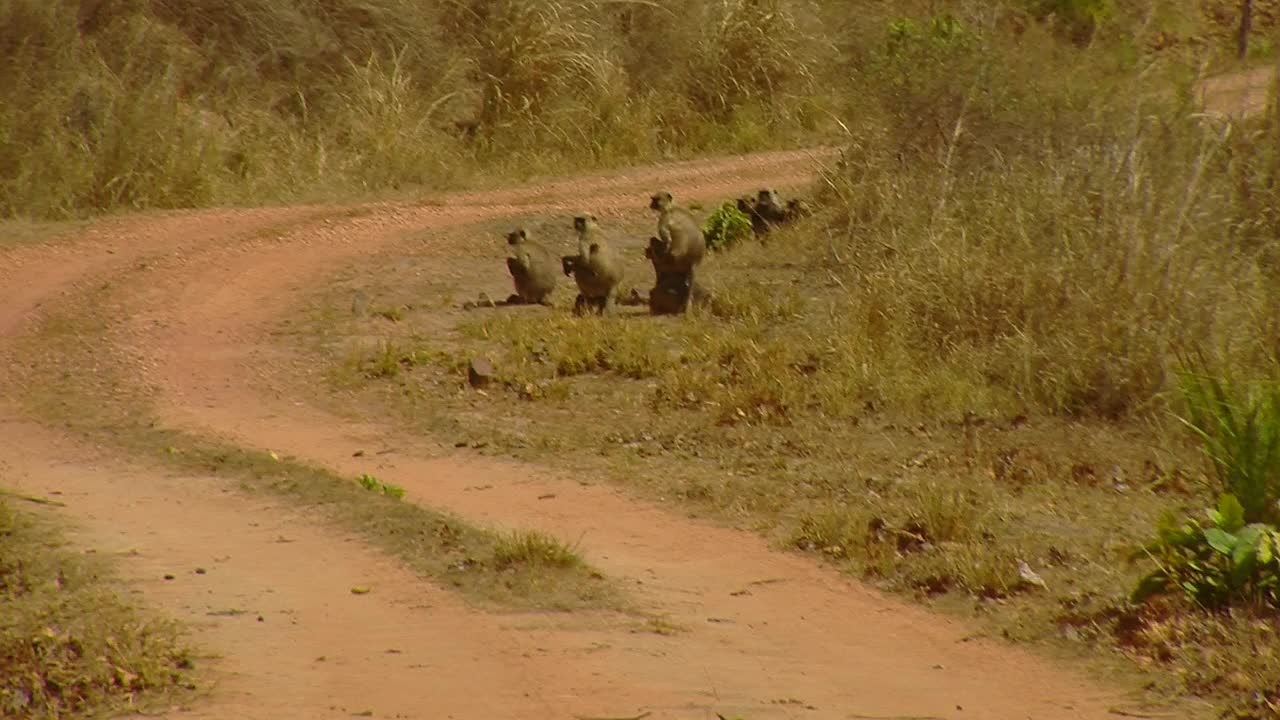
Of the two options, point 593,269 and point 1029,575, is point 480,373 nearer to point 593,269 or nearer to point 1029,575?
point 593,269

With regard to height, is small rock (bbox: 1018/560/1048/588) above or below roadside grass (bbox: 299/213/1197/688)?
above

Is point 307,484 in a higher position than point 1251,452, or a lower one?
lower

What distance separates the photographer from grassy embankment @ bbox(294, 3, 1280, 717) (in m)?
7.54

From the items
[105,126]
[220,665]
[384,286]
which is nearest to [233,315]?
[384,286]

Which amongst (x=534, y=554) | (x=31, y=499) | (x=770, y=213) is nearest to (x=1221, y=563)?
(x=534, y=554)

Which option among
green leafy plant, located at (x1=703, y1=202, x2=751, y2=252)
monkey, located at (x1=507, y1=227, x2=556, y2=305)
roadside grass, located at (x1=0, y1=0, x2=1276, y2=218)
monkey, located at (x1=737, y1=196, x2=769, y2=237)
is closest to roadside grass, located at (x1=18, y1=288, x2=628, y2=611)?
monkey, located at (x1=507, y1=227, x2=556, y2=305)

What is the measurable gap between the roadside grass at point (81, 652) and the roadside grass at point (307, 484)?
1.24m

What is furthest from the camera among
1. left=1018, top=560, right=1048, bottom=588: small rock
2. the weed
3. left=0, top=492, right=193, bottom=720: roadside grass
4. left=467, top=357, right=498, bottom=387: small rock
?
left=467, top=357, right=498, bottom=387: small rock

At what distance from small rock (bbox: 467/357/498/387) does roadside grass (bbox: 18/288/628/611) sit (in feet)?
5.43

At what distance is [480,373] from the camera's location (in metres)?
10.5

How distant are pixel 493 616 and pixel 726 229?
8114mm

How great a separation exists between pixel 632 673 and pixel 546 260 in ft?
21.1

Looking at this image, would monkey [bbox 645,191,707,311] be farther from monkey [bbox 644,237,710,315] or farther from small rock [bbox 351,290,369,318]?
small rock [bbox 351,290,369,318]

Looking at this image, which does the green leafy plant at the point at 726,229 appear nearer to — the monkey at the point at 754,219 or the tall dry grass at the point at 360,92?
the monkey at the point at 754,219
